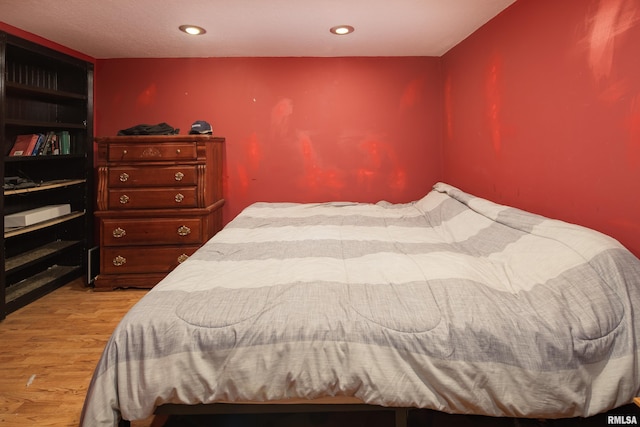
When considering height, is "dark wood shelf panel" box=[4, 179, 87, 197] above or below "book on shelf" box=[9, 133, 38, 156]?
below

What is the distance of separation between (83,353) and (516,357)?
2.20m

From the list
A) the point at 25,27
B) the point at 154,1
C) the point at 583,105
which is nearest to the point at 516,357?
the point at 583,105

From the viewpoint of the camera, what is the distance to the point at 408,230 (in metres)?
2.54

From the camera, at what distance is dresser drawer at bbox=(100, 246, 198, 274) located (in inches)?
135

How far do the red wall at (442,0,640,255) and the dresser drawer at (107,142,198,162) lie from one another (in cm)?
224

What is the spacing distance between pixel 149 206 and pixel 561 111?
294cm

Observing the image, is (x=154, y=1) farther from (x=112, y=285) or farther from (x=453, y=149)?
(x=453, y=149)

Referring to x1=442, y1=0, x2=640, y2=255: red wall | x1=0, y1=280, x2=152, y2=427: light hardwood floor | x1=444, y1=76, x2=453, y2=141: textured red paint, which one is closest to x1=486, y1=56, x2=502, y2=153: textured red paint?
x1=442, y1=0, x2=640, y2=255: red wall

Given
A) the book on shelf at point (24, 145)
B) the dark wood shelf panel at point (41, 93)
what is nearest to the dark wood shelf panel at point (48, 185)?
the book on shelf at point (24, 145)

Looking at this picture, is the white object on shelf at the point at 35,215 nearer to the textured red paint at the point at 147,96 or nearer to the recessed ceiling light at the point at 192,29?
the textured red paint at the point at 147,96

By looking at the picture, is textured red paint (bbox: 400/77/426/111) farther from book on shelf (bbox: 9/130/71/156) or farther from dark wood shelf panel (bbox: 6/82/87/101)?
book on shelf (bbox: 9/130/71/156)

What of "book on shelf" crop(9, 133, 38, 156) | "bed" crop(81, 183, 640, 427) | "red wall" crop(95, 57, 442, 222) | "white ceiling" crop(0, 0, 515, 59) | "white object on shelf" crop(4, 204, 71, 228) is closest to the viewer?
"bed" crop(81, 183, 640, 427)

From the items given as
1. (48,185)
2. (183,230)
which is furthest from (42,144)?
(183,230)

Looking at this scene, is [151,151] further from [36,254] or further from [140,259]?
[36,254]
